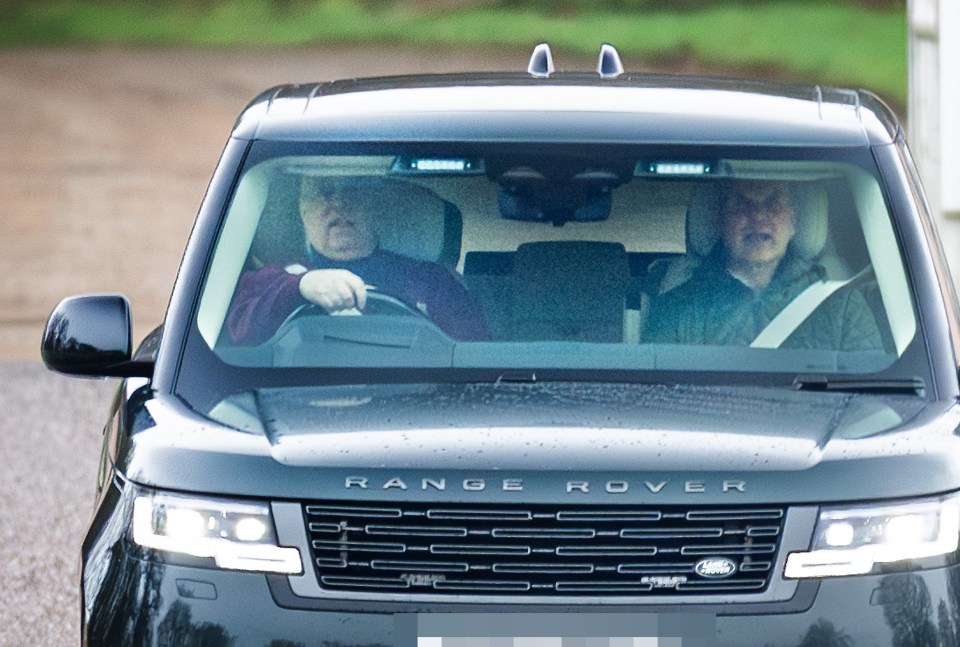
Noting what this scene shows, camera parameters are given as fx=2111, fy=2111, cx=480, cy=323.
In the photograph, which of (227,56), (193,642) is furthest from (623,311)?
(227,56)

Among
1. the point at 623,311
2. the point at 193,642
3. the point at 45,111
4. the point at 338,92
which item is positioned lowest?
the point at 193,642

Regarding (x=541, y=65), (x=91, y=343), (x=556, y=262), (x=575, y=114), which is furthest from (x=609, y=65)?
(x=91, y=343)

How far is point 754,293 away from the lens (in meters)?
4.80

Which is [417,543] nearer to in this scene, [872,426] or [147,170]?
[872,426]

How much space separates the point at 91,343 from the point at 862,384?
5.63ft

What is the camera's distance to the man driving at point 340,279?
15.6 feet

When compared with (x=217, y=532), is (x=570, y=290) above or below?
above

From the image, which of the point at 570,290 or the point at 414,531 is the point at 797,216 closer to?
the point at 570,290

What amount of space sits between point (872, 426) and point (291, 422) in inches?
45.5

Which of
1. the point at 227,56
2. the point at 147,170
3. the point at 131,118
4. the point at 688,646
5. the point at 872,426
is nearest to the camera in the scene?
the point at 688,646

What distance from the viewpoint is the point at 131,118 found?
28641 mm

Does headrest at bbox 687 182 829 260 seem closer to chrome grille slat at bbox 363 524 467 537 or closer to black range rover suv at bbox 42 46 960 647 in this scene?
black range rover suv at bbox 42 46 960 647

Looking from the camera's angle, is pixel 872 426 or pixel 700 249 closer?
pixel 872 426

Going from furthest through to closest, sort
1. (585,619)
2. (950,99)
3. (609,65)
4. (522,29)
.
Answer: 1. (522,29)
2. (950,99)
3. (609,65)
4. (585,619)
